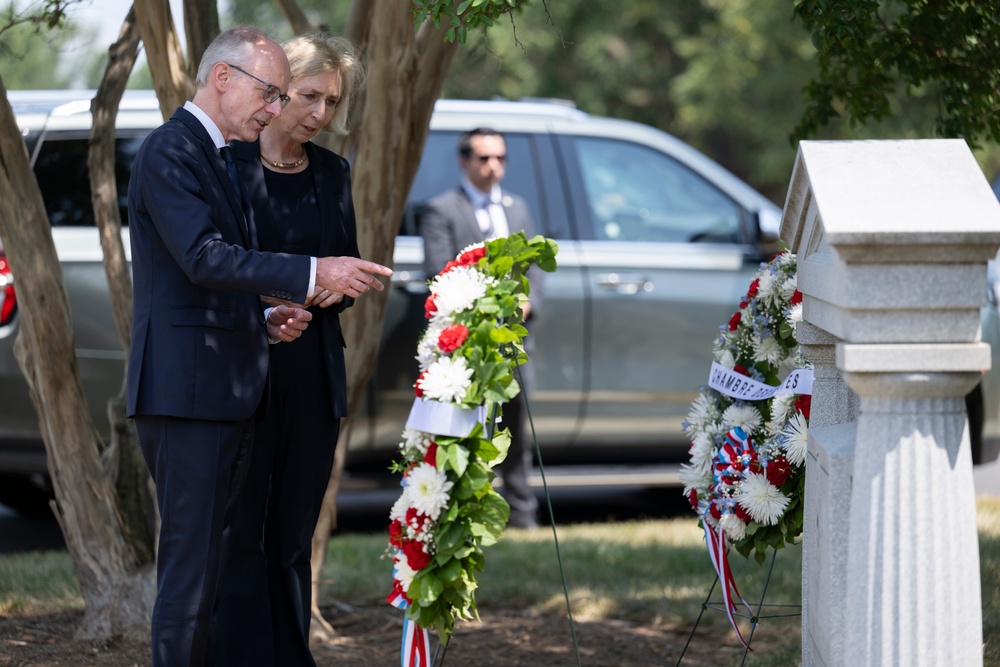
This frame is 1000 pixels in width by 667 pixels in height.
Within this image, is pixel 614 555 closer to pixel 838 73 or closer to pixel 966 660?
pixel 838 73

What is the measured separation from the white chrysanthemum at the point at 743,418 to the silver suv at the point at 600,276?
114 inches

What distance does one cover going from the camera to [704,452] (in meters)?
4.03

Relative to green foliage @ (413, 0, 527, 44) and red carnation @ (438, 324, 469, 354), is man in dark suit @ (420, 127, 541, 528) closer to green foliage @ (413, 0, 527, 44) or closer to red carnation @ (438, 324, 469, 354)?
green foliage @ (413, 0, 527, 44)

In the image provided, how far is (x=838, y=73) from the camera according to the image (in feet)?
16.0

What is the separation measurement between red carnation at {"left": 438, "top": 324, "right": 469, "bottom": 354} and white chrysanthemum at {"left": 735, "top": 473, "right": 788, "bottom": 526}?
122 cm

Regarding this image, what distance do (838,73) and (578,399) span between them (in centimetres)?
274

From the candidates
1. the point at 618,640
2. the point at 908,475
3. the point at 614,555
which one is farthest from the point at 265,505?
the point at 614,555

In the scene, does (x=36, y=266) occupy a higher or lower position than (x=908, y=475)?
higher

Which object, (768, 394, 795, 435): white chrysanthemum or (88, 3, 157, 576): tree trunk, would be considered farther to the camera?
(88, 3, 157, 576): tree trunk

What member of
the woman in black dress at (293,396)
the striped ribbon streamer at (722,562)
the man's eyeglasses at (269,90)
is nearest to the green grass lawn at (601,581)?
the striped ribbon streamer at (722,562)

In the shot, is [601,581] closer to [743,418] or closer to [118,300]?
[743,418]

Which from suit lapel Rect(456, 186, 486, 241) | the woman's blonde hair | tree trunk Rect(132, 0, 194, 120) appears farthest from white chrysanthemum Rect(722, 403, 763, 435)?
suit lapel Rect(456, 186, 486, 241)

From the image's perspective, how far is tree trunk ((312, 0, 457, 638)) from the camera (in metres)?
4.35

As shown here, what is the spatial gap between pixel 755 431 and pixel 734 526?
1.02 feet
